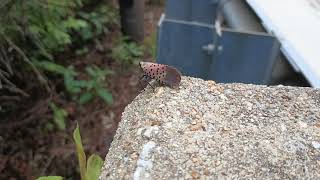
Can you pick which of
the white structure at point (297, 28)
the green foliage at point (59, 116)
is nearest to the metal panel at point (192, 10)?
the white structure at point (297, 28)

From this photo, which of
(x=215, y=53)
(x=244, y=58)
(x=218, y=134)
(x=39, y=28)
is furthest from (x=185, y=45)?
(x=218, y=134)

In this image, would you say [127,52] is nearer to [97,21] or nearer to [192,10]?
[97,21]

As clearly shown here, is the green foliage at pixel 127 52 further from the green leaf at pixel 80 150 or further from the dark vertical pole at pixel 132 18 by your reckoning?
the green leaf at pixel 80 150

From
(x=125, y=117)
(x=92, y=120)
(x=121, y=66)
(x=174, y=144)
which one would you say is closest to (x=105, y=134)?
(x=92, y=120)

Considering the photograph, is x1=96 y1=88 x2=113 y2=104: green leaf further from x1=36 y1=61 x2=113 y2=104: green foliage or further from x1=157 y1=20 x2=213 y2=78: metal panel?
x1=157 y1=20 x2=213 y2=78: metal panel

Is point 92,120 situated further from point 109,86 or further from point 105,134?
point 109,86

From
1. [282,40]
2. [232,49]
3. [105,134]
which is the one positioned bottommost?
[105,134]
